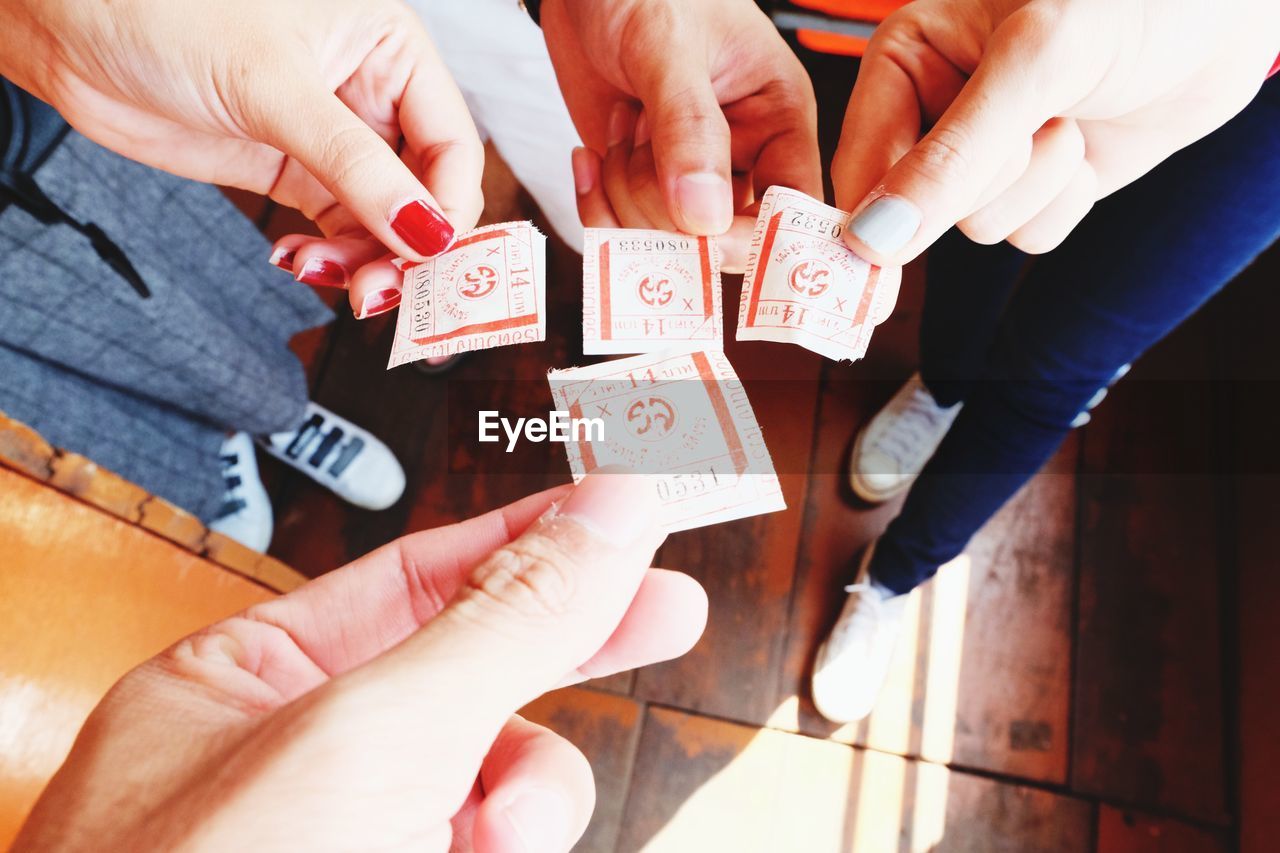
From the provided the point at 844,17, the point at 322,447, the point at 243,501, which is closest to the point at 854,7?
the point at 844,17

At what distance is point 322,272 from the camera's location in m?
0.63

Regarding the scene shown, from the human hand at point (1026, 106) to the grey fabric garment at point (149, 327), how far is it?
2.81ft

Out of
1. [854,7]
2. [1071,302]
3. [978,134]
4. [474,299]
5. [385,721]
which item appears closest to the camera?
[385,721]

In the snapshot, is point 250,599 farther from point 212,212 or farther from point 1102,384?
point 1102,384

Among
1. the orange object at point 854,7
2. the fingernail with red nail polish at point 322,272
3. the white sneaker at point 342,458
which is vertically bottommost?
the white sneaker at point 342,458

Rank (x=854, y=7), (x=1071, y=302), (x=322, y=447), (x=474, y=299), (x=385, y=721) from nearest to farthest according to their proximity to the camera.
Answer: (x=385, y=721)
(x=474, y=299)
(x=1071, y=302)
(x=854, y=7)
(x=322, y=447)

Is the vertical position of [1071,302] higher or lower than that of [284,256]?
lower

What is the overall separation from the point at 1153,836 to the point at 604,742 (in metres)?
0.81

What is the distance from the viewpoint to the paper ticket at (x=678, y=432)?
0.52 m

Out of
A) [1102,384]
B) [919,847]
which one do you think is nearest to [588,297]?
[1102,384]

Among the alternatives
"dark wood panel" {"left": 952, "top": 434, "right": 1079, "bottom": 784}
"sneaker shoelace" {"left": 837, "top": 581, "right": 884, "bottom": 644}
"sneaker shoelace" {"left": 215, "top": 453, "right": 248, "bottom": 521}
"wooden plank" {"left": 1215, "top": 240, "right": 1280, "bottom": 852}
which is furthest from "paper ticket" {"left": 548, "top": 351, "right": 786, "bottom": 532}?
"wooden plank" {"left": 1215, "top": 240, "right": 1280, "bottom": 852}

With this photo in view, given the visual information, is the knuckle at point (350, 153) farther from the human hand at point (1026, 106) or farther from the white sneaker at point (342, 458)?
the white sneaker at point (342, 458)

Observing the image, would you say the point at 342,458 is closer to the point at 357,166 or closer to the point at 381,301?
the point at 381,301

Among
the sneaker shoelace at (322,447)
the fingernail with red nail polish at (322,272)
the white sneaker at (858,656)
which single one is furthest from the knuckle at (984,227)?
the sneaker shoelace at (322,447)
